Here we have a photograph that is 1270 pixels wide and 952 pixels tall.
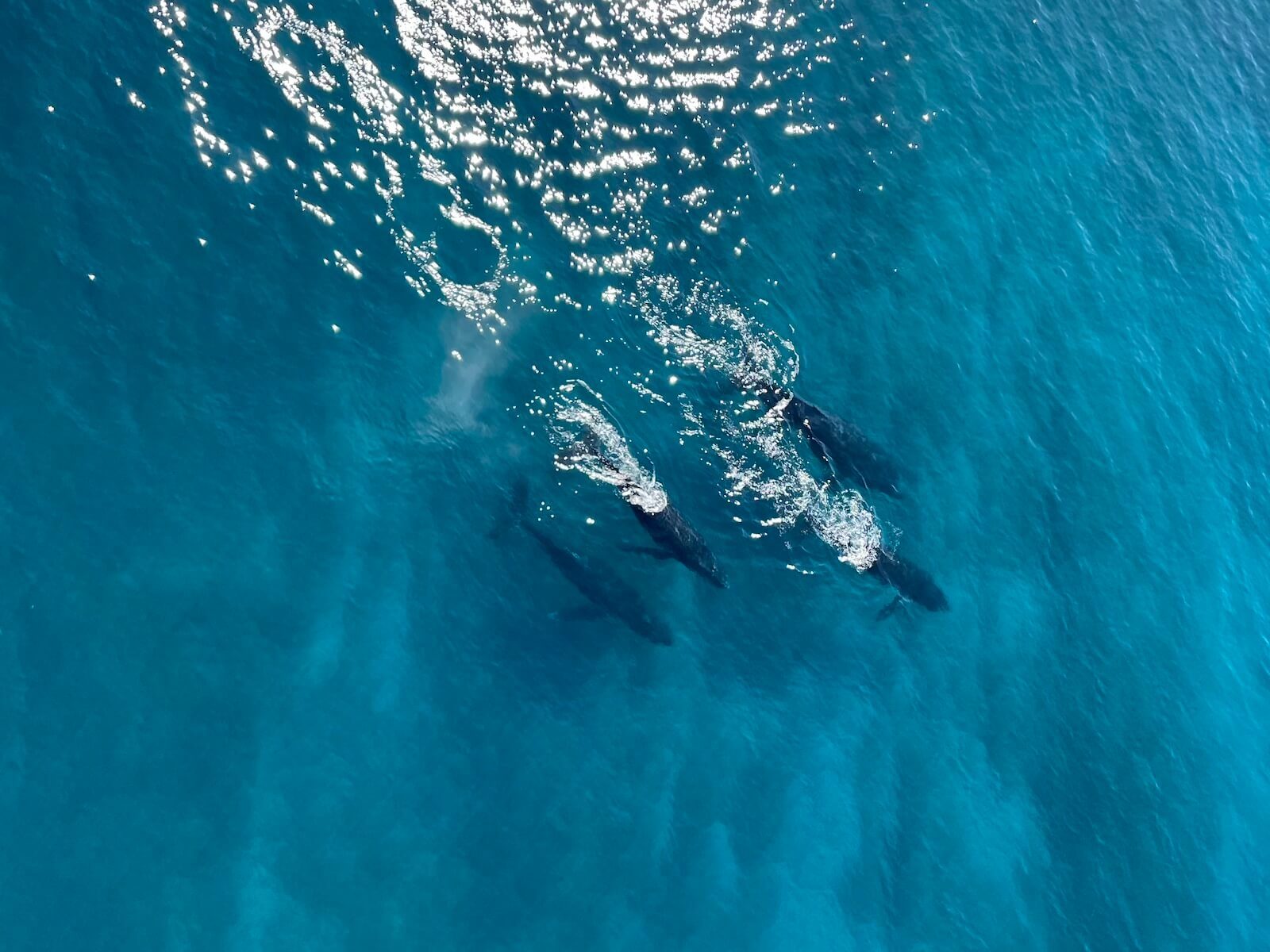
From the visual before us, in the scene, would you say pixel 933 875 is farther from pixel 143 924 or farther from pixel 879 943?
pixel 143 924

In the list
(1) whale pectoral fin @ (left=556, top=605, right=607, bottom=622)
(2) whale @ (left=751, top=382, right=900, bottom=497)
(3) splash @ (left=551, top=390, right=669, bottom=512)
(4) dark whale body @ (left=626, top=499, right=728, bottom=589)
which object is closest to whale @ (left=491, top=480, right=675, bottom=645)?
(1) whale pectoral fin @ (left=556, top=605, right=607, bottom=622)

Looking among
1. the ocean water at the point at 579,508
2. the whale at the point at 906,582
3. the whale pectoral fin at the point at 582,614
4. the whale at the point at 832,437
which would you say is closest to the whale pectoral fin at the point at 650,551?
the ocean water at the point at 579,508

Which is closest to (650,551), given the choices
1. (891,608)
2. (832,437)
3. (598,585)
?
(598,585)

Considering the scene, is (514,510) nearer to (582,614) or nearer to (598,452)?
(598,452)

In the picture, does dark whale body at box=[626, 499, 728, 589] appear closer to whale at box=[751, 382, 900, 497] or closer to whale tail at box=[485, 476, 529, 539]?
whale tail at box=[485, 476, 529, 539]

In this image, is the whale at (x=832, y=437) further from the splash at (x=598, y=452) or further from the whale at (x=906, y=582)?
the splash at (x=598, y=452)

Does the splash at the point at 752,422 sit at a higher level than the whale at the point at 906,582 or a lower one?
higher

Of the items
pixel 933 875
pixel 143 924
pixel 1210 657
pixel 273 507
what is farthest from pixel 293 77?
pixel 1210 657

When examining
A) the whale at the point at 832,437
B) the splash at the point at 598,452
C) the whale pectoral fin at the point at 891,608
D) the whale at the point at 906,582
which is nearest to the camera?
the splash at the point at 598,452
